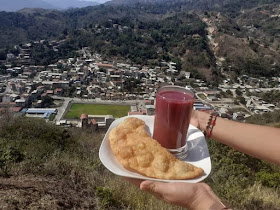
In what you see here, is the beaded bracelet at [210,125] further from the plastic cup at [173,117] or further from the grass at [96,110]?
the grass at [96,110]

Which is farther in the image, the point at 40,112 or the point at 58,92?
the point at 58,92

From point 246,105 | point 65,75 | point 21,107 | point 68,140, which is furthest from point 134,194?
point 65,75

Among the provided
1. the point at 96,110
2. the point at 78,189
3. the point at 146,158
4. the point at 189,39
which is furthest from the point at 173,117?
the point at 189,39

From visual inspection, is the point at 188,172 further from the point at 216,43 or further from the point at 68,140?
the point at 216,43

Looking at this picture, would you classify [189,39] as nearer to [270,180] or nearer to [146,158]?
[270,180]

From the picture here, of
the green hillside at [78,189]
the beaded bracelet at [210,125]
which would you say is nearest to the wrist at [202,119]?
the beaded bracelet at [210,125]

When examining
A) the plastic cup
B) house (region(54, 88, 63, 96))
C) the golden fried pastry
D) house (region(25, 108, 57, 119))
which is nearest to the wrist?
the plastic cup

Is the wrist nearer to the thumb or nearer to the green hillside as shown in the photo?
the thumb
